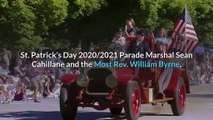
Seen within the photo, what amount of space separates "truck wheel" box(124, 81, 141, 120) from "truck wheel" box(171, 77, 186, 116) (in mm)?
1897

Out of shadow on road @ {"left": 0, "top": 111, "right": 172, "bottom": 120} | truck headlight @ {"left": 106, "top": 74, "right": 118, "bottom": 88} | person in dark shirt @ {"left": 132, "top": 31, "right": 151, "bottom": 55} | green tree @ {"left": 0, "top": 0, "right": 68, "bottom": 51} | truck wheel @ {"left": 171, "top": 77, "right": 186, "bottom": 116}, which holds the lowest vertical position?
shadow on road @ {"left": 0, "top": 111, "right": 172, "bottom": 120}

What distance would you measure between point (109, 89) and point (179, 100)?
2910 mm

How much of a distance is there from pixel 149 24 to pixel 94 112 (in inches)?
514

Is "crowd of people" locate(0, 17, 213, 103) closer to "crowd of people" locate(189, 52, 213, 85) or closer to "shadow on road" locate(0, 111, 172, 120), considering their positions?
"shadow on road" locate(0, 111, 172, 120)

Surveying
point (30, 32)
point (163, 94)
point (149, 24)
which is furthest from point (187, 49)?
point (149, 24)

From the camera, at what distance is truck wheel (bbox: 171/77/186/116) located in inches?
600

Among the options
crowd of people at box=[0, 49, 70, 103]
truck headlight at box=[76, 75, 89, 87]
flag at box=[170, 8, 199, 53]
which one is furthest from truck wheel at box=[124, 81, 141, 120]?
crowd of people at box=[0, 49, 70, 103]

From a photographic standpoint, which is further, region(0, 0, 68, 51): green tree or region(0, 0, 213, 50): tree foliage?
region(0, 0, 213, 50): tree foliage

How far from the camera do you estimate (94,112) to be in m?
16.8

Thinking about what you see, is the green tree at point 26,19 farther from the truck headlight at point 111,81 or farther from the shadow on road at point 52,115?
the truck headlight at point 111,81

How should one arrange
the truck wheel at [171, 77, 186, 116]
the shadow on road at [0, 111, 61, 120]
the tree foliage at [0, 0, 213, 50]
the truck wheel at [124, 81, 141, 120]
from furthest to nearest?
the tree foliage at [0, 0, 213, 50] → the truck wheel at [171, 77, 186, 116] → the shadow on road at [0, 111, 61, 120] → the truck wheel at [124, 81, 141, 120]

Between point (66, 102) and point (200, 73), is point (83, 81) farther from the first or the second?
point (200, 73)

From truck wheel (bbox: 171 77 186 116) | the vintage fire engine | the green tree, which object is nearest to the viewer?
the vintage fire engine

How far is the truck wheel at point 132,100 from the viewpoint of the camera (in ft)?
42.5
